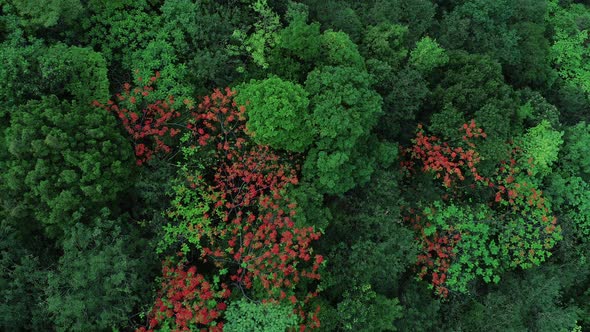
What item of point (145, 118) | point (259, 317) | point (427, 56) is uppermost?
point (427, 56)

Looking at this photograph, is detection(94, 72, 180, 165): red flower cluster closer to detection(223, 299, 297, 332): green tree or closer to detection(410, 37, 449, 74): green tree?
detection(223, 299, 297, 332): green tree

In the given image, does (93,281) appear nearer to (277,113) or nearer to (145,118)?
(145,118)

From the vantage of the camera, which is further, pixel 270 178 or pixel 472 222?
pixel 472 222

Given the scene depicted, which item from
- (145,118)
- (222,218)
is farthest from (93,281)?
(145,118)

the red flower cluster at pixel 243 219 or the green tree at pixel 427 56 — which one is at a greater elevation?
the green tree at pixel 427 56

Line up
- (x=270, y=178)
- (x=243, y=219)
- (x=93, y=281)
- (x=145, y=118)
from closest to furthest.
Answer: (x=93, y=281), (x=243, y=219), (x=270, y=178), (x=145, y=118)

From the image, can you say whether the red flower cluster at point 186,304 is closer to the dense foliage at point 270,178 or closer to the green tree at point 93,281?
the dense foliage at point 270,178

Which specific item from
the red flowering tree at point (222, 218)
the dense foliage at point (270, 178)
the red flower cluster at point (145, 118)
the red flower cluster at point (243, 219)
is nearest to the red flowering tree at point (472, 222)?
the dense foliage at point (270, 178)

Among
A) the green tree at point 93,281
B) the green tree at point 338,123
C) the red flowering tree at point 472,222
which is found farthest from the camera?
the red flowering tree at point 472,222

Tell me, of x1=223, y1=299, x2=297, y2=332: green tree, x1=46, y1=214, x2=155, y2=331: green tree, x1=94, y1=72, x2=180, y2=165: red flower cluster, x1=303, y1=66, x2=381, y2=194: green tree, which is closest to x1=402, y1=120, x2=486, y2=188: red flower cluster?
x1=303, y1=66, x2=381, y2=194: green tree
